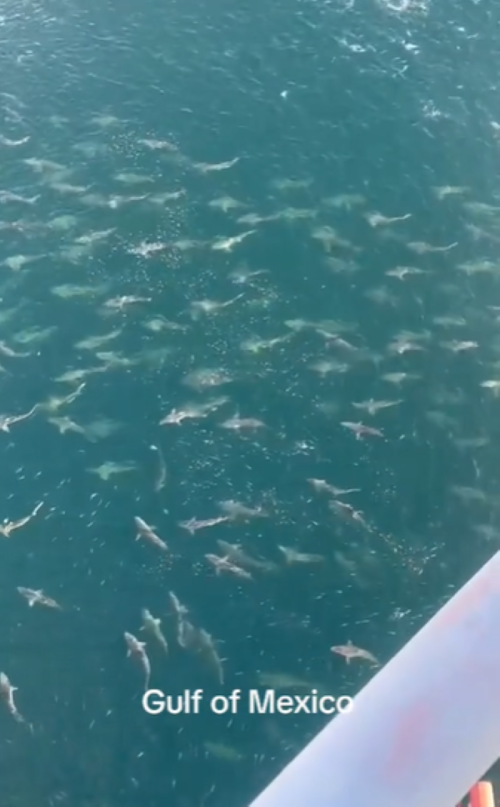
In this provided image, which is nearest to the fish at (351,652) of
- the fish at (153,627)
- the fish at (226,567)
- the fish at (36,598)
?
the fish at (226,567)

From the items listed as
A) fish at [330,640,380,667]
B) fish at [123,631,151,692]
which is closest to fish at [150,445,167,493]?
fish at [123,631,151,692]

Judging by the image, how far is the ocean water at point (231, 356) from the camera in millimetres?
11258

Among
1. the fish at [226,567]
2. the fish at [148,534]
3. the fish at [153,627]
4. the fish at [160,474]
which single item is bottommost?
the fish at [153,627]

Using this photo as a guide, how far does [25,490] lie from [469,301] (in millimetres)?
7443

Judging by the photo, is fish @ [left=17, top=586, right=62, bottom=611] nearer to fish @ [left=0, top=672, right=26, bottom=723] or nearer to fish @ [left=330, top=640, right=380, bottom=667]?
fish @ [left=0, top=672, right=26, bottom=723]

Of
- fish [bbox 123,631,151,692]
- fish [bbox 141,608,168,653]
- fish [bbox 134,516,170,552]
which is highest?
fish [bbox 134,516,170,552]

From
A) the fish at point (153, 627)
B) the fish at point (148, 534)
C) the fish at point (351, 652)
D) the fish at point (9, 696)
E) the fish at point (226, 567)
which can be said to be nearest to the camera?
the fish at point (9, 696)

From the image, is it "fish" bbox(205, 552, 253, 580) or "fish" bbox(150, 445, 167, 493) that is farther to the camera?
"fish" bbox(150, 445, 167, 493)

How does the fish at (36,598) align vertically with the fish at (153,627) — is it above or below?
below

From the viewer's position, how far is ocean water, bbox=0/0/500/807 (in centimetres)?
1126

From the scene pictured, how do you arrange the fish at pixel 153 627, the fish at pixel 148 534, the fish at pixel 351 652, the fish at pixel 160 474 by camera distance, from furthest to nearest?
the fish at pixel 160 474 → the fish at pixel 148 534 → the fish at pixel 153 627 → the fish at pixel 351 652

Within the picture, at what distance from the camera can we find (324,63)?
59.8 feet

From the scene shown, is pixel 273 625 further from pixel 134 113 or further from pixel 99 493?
pixel 134 113

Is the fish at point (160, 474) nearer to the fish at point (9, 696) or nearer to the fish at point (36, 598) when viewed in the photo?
the fish at point (36, 598)
